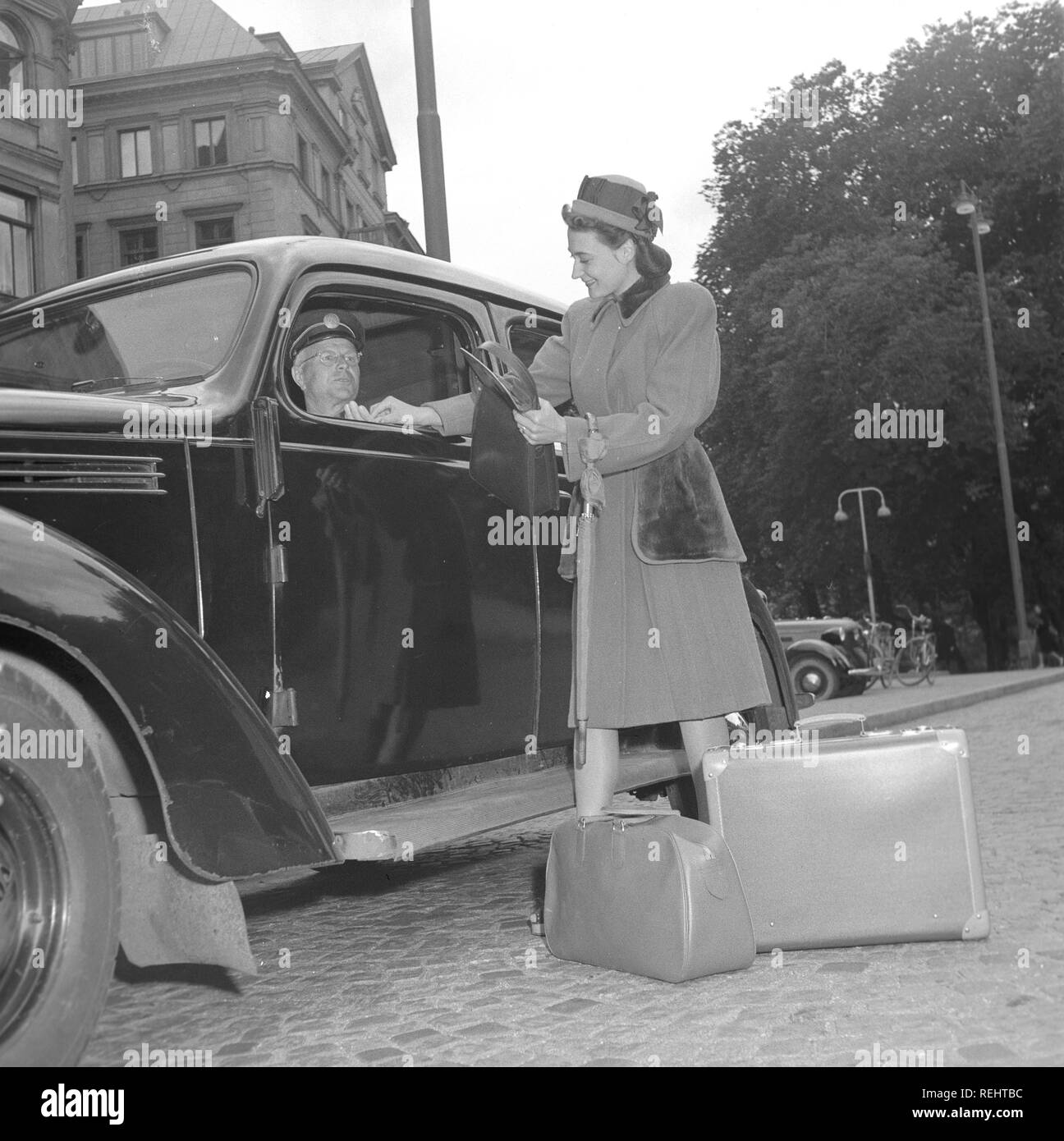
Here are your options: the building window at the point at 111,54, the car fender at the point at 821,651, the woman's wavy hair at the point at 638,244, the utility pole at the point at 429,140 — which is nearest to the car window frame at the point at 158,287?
the woman's wavy hair at the point at 638,244

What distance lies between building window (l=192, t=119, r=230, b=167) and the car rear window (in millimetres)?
35706

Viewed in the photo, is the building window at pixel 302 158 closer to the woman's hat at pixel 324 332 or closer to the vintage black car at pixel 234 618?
the vintage black car at pixel 234 618

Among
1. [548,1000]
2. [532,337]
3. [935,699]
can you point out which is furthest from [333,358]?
[935,699]

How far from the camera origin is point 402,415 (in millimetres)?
4160

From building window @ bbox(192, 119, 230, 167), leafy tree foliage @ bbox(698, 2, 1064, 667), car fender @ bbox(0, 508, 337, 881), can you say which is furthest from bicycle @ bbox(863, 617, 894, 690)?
building window @ bbox(192, 119, 230, 167)

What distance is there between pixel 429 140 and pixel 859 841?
5.21m

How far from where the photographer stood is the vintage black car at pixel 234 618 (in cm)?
275

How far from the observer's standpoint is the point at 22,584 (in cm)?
278

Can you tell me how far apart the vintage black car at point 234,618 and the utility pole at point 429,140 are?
8.88 ft

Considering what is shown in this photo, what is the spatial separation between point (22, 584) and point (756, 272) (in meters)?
29.5

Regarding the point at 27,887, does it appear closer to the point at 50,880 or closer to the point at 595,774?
the point at 50,880

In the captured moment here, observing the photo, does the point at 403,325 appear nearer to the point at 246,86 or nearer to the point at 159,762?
the point at 159,762

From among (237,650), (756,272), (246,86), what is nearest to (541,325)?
(237,650)

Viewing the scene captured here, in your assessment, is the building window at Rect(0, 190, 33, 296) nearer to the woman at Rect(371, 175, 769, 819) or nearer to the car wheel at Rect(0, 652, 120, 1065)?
the woman at Rect(371, 175, 769, 819)
